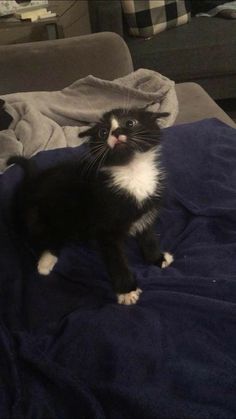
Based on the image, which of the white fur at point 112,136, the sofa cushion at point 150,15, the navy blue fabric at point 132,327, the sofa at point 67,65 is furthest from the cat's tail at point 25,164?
the sofa cushion at point 150,15

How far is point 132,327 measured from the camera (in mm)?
780

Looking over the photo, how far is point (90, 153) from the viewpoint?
0.88 meters

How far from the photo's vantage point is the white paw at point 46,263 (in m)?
0.97

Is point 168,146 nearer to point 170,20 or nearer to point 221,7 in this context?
point 170,20

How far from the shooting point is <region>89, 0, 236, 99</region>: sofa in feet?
6.67

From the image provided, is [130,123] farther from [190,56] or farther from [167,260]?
[190,56]

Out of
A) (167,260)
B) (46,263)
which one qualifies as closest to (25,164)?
(46,263)

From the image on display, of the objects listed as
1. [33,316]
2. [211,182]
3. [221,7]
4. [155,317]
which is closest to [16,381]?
[33,316]

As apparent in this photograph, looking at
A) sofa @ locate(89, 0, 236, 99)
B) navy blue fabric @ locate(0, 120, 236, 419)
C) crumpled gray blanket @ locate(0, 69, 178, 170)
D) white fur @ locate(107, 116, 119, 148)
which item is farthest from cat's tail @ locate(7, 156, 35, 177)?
sofa @ locate(89, 0, 236, 99)

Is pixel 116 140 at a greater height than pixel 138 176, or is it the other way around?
pixel 116 140

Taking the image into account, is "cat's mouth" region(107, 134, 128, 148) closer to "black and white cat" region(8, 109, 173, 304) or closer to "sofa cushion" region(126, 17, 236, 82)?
"black and white cat" region(8, 109, 173, 304)

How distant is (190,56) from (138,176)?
1393mm

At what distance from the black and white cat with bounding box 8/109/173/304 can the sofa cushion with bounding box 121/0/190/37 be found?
153 cm

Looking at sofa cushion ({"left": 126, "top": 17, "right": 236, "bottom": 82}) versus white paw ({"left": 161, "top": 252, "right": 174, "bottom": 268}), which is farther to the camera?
sofa cushion ({"left": 126, "top": 17, "right": 236, "bottom": 82})
